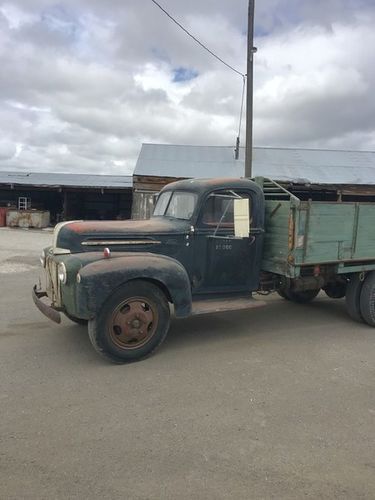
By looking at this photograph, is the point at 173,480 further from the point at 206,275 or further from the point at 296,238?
the point at 296,238

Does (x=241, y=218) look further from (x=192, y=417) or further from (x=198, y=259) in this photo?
(x=192, y=417)

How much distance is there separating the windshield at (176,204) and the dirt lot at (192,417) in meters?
1.62

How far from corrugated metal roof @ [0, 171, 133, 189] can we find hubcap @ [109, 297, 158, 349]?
21.0 metres

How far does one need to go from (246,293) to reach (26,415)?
3.38m

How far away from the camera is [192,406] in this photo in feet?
12.6

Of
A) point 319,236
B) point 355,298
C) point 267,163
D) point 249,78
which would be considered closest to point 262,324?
point 355,298

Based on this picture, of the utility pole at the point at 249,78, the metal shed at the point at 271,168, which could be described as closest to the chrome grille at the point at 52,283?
the utility pole at the point at 249,78

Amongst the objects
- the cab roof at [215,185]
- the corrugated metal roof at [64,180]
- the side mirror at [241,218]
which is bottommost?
the side mirror at [241,218]

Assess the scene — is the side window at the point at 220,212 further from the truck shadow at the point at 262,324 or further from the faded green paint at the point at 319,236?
the truck shadow at the point at 262,324

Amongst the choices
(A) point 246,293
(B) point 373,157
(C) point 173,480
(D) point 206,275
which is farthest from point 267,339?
(B) point 373,157

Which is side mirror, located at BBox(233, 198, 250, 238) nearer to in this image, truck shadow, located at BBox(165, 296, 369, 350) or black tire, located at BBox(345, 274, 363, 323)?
truck shadow, located at BBox(165, 296, 369, 350)

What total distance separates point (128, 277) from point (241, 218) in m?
1.82

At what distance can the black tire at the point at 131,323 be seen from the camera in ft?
15.4

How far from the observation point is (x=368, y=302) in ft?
21.1
